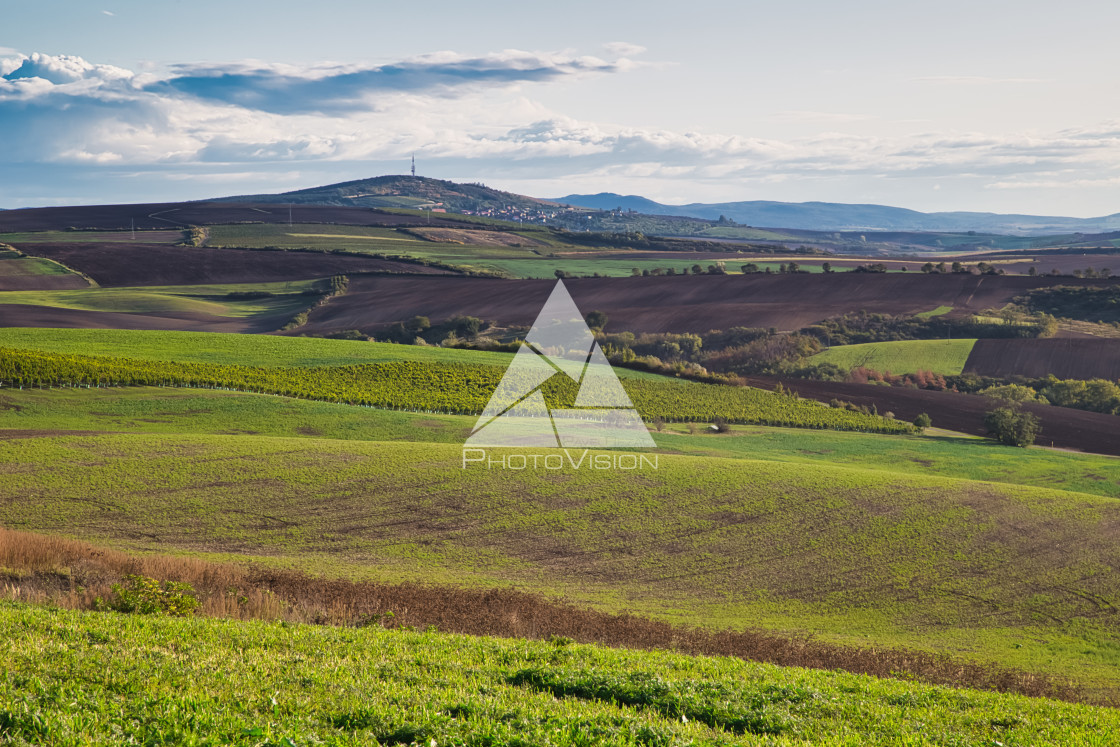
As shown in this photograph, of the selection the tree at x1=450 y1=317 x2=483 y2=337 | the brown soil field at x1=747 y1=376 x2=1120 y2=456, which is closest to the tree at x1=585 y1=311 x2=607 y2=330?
the tree at x1=450 y1=317 x2=483 y2=337

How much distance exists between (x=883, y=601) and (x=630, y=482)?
12632mm

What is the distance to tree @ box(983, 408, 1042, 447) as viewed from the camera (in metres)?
53.3

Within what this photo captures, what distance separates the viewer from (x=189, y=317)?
9544 cm

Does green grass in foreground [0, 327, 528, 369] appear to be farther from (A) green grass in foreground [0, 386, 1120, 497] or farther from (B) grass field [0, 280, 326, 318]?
A: (B) grass field [0, 280, 326, 318]

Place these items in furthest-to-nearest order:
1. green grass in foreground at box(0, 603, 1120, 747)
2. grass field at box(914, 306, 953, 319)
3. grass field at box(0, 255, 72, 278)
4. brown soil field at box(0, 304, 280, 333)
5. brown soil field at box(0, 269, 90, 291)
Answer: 1. grass field at box(0, 255, 72, 278)
2. brown soil field at box(0, 269, 90, 291)
3. grass field at box(914, 306, 953, 319)
4. brown soil field at box(0, 304, 280, 333)
5. green grass in foreground at box(0, 603, 1120, 747)

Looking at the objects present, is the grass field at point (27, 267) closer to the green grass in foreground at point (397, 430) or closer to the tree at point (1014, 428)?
the green grass in foreground at point (397, 430)

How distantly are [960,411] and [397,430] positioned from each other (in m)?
42.9

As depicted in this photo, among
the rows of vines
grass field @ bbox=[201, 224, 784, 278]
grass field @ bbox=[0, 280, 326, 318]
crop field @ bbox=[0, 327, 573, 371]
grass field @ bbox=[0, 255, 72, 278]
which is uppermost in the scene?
grass field @ bbox=[201, 224, 784, 278]

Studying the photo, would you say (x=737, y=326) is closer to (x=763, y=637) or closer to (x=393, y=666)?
(x=763, y=637)

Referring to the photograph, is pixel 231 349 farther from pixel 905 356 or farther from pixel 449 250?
pixel 449 250

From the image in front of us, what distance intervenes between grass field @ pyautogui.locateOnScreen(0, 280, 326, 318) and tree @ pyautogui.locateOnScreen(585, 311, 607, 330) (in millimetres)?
37645

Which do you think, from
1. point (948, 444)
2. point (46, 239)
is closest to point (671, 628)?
point (948, 444)

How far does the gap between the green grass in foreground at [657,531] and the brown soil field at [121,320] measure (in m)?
50.9

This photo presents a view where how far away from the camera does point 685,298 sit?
111m
